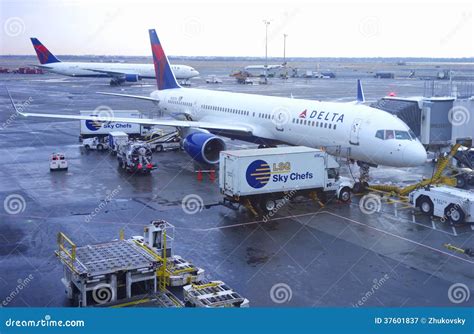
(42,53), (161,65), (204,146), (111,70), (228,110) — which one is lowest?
(204,146)

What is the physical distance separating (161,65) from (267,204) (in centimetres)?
2456

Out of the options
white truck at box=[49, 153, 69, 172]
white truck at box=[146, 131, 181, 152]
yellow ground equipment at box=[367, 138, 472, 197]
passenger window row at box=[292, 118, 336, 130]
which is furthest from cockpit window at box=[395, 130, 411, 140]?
white truck at box=[49, 153, 69, 172]

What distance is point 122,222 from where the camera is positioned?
23.2m

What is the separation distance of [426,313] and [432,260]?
387 inches

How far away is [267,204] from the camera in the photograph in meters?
24.9

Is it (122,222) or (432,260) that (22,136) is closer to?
(122,222)

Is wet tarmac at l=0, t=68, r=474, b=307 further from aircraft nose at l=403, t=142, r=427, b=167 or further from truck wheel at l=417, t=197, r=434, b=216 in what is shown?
aircraft nose at l=403, t=142, r=427, b=167

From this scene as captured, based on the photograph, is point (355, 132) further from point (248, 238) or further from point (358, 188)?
point (248, 238)

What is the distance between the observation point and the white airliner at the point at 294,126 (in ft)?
89.7

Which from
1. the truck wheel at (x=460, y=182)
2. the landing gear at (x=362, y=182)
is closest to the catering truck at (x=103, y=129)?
the landing gear at (x=362, y=182)

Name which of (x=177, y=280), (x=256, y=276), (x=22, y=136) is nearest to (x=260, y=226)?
(x=256, y=276)

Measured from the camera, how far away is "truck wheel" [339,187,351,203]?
26.8 metres

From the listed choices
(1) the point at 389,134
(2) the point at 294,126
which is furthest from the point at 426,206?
(2) the point at 294,126

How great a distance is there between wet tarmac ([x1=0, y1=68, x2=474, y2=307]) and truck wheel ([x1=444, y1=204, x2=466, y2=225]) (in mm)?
430
